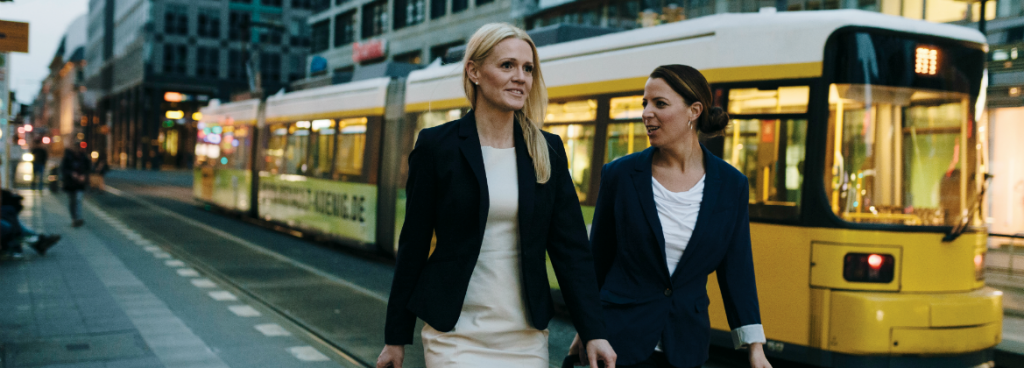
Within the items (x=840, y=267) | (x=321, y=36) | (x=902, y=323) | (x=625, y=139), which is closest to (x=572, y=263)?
(x=840, y=267)

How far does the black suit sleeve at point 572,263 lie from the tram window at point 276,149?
15486mm

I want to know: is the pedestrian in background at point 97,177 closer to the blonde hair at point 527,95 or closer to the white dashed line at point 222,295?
the white dashed line at point 222,295

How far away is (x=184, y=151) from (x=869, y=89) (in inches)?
2989

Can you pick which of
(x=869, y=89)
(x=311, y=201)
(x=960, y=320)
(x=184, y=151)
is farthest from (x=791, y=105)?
(x=184, y=151)

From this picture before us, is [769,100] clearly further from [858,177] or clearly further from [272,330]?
[272,330]

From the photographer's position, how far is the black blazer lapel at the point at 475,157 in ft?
7.86

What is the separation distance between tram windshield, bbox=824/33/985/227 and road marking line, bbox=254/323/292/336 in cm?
436

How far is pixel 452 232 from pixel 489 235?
0.10 meters

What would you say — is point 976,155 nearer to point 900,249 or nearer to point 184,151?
point 900,249

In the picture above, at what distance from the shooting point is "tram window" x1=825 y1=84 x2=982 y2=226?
20.1ft

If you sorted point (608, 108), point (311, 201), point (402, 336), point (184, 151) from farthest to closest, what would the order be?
point (184, 151) → point (311, 201) → point (608, 108) → point (402, 336)

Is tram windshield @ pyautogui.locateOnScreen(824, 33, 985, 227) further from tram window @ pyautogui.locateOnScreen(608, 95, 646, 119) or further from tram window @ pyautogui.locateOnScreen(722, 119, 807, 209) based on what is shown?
tram window @ pyautogui.locateOnScreen(608, 95, 646, 119)

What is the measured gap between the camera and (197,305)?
8797mm

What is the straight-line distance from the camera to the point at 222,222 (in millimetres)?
20312
